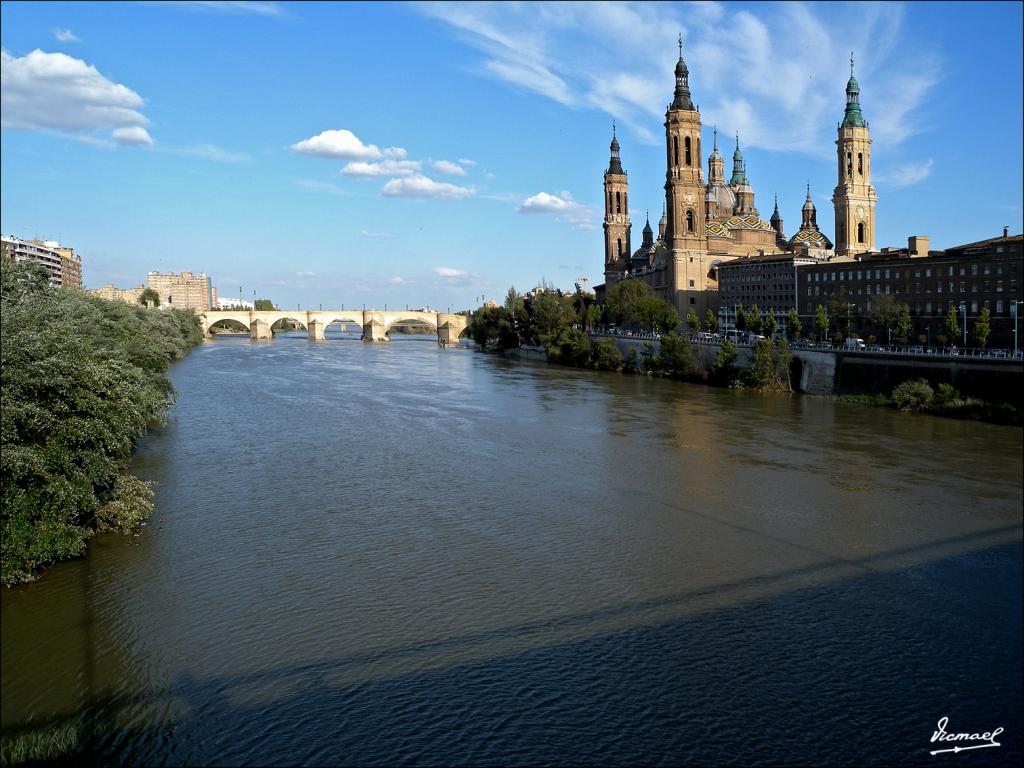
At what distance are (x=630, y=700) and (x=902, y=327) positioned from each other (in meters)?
31.5

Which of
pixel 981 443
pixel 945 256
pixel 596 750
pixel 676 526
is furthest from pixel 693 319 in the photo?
pixel 596 750

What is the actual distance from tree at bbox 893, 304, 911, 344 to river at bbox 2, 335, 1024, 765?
1722 centimetres

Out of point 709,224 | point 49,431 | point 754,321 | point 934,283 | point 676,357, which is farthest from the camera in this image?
point 709,224

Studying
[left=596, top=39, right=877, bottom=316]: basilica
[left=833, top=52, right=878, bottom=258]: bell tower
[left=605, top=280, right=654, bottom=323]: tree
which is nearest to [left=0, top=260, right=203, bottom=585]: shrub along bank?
[left=605, top=280, right=654, bottom=323]: tree

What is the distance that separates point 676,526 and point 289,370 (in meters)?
34.9

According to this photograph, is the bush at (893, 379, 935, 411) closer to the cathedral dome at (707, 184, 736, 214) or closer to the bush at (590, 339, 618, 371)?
the bush at (590, 339, 618, 371)

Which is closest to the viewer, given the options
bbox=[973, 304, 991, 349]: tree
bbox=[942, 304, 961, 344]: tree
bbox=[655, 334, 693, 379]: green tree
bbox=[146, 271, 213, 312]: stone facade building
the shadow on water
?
the shadow on water

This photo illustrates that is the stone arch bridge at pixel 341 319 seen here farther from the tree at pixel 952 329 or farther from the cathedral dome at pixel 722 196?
the tree at pixel 952 329

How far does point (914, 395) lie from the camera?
27734 millimetres

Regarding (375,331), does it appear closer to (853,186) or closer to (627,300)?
(627,300)

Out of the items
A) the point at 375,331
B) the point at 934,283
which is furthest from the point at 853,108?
the point at 375,331

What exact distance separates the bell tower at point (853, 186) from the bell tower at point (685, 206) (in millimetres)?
9247

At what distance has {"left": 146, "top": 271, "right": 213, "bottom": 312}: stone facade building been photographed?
171 metres

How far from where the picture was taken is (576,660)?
9117 millimetres
